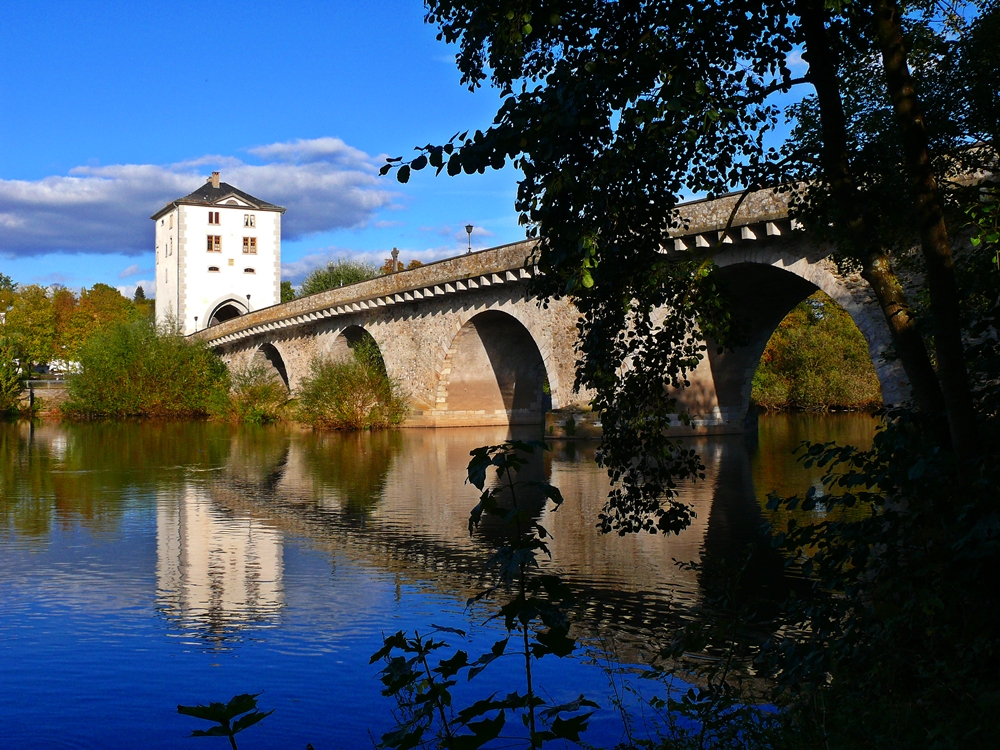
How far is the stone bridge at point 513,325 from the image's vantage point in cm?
1686

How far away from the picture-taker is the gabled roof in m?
56.8

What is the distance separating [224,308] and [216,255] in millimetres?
3568

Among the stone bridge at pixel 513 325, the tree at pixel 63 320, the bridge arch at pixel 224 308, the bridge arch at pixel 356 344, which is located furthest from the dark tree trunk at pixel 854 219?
the tree at pixel 63 320

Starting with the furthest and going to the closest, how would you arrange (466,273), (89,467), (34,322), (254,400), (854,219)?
(34,322)
(254,400)
(466,273)
(89,467)
(854,219)

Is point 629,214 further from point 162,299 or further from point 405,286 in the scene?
point 162,299

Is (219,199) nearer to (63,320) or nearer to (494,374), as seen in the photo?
(63,320)

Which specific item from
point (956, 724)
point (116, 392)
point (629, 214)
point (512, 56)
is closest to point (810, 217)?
point (629, 214)

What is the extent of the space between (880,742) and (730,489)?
982cm

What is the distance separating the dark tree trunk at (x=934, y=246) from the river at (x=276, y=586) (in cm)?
192

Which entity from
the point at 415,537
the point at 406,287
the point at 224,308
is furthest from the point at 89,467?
the point at 224,308

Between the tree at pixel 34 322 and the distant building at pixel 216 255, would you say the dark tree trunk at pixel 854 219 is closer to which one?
the tree at pixel 34 322

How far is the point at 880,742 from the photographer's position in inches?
128

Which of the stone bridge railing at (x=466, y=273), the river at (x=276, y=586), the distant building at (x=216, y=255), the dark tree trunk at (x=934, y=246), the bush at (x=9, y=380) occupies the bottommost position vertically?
the river at (x=276, y=586)

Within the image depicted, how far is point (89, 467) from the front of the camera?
667 inches
